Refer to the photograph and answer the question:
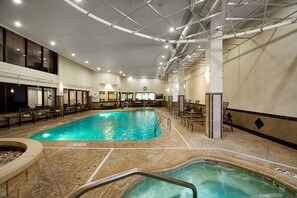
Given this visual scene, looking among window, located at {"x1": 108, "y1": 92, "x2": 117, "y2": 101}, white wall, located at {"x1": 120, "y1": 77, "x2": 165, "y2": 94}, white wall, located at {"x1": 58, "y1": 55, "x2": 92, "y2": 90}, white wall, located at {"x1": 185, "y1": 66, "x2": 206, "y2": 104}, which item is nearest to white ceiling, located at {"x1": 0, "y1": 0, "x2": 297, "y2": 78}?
white wall, located at {"x1": 58, "y1": 55, "x2": 92, "y2": 90}

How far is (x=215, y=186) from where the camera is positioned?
2.84 metres

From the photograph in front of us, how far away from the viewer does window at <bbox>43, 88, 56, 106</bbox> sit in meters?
9.61

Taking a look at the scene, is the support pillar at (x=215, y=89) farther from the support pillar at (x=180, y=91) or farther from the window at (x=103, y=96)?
the window at (x=103, y=96)

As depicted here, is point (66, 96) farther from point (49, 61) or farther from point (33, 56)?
point (33, 56)

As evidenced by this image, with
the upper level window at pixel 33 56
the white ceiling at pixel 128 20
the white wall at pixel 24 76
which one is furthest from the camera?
the upper level window at pixel 33 56

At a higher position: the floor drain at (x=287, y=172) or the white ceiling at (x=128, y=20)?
the white ceiling at (x=128, y=20)

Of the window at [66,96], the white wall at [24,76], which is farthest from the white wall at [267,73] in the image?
the window at [66,96]

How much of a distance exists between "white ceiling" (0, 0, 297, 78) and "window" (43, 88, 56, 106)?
3185mm

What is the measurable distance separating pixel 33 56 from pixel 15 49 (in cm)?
121

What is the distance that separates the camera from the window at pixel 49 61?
31.4 ft

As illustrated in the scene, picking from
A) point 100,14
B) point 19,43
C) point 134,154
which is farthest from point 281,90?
point 19,43

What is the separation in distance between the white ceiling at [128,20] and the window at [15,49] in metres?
0.92

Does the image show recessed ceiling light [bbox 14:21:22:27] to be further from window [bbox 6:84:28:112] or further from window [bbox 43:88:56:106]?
window [bbox 43:88:56:106]

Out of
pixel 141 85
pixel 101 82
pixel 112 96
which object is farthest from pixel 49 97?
pixel 141 85
